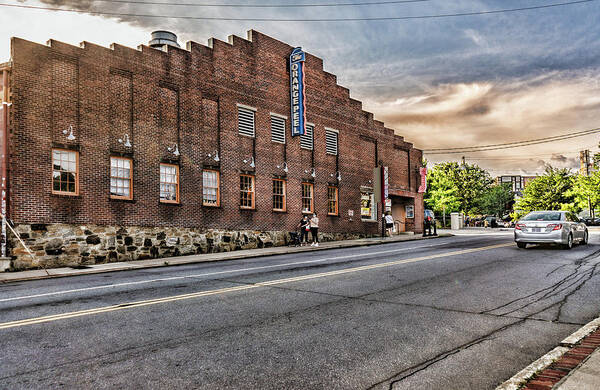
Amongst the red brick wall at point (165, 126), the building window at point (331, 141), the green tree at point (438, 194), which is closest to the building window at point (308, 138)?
the red brick wall at point (165, 126)

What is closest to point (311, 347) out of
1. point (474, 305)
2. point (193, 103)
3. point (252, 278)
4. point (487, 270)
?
point (474, 305)

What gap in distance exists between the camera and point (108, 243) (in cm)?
1684

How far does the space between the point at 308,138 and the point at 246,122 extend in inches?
199

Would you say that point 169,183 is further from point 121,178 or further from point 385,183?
point 385,183

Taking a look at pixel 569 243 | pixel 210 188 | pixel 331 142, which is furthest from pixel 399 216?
pixel 210 188

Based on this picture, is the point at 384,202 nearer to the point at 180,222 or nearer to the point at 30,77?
the point at 180,222

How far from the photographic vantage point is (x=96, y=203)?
16.7 meters

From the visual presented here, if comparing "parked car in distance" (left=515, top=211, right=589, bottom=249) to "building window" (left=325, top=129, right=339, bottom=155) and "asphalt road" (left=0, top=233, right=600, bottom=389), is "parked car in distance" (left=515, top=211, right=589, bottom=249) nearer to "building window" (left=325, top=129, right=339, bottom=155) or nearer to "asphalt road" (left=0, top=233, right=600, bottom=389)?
"asphalt road" (left=0, top=233, right=600, bottom=389)

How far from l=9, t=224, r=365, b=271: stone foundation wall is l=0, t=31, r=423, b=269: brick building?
0.04 metres

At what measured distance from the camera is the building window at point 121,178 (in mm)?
17375

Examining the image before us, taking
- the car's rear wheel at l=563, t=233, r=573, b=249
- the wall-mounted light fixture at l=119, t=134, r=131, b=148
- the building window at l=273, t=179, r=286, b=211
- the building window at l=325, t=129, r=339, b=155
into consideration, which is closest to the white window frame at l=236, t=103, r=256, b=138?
the building window at l=273, t=179, r=286, b=211

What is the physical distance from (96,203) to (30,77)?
5046 mm

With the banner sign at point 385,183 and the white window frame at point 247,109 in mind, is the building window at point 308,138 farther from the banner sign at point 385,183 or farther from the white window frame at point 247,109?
the banner sign at point 385,183

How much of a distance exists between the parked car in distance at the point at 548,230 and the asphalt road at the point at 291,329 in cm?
697
